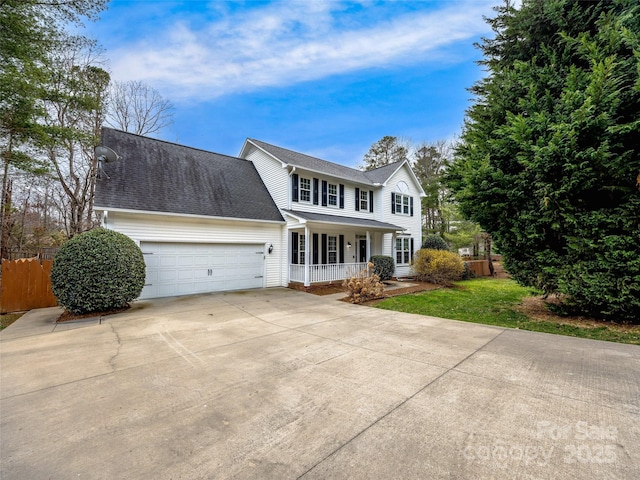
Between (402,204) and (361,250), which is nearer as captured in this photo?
(361,250)

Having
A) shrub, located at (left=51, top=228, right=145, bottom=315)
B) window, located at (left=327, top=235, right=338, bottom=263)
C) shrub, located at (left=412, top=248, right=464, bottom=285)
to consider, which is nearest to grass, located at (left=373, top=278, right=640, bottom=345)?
shrub, located at (left=412, top=248, right=464, bottom=285)

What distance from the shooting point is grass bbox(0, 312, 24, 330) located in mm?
7139

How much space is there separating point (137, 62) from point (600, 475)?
18.5m

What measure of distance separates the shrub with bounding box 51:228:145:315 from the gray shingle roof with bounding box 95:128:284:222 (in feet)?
6.19

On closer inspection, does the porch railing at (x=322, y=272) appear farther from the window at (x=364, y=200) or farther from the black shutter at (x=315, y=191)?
the window at (x=364, y=200)

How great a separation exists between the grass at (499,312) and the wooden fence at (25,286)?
1063 centimetres

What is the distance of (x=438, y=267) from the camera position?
14.4m

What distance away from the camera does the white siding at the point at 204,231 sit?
9.51 metres

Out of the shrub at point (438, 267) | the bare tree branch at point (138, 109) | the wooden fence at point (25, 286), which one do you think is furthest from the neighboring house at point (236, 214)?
the bare tree branch at point (138, 109)

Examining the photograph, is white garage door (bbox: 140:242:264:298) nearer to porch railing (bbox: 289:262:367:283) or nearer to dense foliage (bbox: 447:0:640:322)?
porch railing (bbox: 289:262:367:283)

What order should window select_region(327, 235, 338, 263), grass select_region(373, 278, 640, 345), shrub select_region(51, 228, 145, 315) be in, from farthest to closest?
window select_region(327, 235, 338, 263), shrub select_region(51, 228, 145, 315), grass select_region(373, 278, 640, 345)

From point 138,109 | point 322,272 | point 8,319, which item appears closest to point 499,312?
point 322,272

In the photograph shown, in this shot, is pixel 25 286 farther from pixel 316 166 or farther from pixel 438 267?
pixel 438 267

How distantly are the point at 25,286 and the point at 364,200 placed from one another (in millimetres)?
14730
